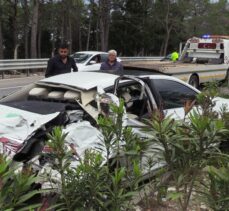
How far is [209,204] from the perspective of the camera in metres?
2.69

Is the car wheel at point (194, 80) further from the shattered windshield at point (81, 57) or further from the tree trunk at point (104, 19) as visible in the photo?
the tree trunk at point (104, 19)

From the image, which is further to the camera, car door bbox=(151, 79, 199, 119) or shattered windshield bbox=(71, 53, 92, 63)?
shattered windshield bbox=(71, 53, 92, 63)

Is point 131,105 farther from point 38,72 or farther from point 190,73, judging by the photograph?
point 38,72

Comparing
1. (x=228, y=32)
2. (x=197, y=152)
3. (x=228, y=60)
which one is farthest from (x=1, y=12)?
(x=197, y=152)

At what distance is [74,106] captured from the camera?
4727 millimetres

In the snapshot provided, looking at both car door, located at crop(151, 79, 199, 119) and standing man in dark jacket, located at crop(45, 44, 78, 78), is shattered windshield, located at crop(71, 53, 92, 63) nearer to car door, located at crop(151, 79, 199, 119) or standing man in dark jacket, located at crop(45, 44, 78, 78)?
standing man in dark jacket, located at crop(45, 44, 78, 78)

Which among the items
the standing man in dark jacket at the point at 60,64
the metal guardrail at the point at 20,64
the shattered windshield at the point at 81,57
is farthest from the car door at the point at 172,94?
the metal guardrail at the point at 20,64

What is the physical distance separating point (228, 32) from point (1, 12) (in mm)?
36675

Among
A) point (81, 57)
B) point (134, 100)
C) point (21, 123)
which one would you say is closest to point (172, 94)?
point (134, 100)

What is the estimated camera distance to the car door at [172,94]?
5504mm

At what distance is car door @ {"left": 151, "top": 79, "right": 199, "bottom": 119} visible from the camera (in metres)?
5.50

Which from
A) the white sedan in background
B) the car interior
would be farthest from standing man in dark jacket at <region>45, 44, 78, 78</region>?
the white sedan in background

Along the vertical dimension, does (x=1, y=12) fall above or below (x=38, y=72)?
above

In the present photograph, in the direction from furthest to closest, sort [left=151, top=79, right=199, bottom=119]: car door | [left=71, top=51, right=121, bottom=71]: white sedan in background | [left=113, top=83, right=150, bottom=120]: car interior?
[left=71, top=51, right=121, bottom=71]: white sedan in background → [left=151, top=79, right=199, bottom=119]: car door → [left=113, top=83, right=150, bottom=120]: car interior
